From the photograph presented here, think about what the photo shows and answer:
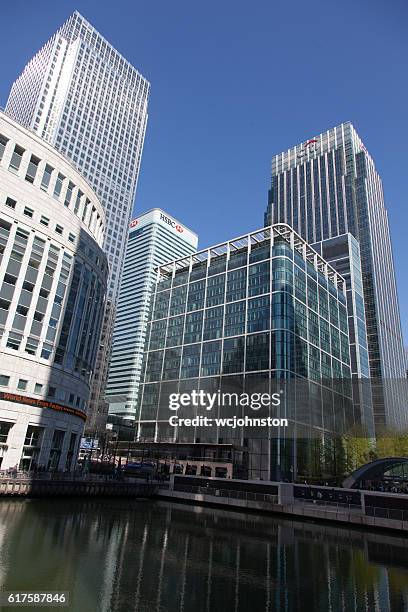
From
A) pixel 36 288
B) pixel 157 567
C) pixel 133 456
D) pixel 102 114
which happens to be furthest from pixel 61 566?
pixel 102 114

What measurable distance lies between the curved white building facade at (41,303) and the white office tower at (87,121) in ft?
325

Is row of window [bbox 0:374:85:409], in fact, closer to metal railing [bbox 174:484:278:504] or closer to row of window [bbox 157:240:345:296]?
metal railing [bbox 174:484:278:504]

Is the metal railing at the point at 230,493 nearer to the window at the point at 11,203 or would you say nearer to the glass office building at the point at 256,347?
the glass office building at the point at 256,347

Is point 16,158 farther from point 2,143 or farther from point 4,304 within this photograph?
point 4,304

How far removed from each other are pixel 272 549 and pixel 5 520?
19.1 m

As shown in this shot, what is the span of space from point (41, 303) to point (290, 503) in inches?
1569

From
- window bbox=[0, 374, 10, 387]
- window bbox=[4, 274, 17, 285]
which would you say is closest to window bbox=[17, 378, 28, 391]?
window bbox=[0, 374, 10, 387]

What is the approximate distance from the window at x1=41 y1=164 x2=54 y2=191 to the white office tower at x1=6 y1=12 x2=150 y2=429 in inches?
4279

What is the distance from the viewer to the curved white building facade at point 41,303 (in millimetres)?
50969

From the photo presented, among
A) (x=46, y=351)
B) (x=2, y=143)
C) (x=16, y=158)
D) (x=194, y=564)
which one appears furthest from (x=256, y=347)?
(x=194, y=564)

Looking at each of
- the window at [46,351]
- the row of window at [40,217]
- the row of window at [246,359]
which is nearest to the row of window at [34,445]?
the window at [46,351]

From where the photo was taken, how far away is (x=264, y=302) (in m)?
103

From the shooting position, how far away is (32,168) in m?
58.5

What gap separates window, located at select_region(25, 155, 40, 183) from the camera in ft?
189
